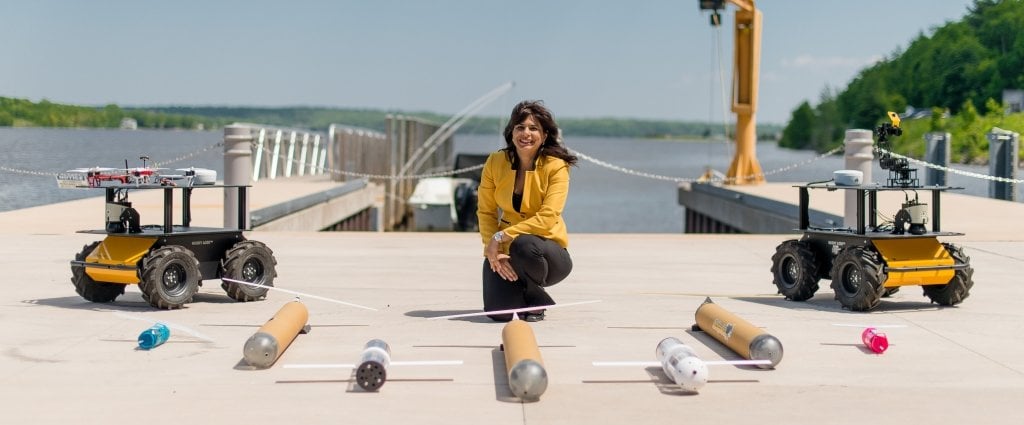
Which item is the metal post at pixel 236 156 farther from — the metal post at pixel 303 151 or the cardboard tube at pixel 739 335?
the metal post at pixel 303 151

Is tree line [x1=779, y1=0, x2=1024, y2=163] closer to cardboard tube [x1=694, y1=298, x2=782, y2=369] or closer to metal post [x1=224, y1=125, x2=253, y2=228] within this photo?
metal post [x1=224, y1=125, x2=253, y2=228]

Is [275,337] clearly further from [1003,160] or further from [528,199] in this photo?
[1003,160]

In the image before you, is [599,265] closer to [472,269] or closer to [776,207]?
[472,269]

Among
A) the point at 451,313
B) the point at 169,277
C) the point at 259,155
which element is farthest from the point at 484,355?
the point at 259,155

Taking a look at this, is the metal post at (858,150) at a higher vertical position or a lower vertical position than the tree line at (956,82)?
lower

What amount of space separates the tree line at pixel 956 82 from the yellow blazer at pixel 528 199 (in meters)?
30.6

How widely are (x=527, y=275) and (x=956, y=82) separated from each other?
83548 mm

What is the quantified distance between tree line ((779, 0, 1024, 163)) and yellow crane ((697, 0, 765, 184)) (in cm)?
1039

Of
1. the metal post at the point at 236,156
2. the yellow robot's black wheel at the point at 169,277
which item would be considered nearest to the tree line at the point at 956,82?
the metal post at the point at 236,156

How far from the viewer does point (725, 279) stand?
12.3 m

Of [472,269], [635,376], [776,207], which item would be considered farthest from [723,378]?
[776,207]

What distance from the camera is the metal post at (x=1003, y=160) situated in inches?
993

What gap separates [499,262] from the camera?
8.77 meters

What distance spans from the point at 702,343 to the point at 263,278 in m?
3.56
